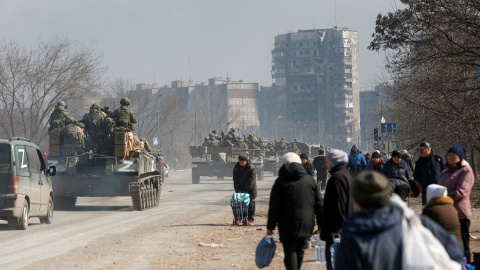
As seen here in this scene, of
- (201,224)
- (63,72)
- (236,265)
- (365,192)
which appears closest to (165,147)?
(63,72)

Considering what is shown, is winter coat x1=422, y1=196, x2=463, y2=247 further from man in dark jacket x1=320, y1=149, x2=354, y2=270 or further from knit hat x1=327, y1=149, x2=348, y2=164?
knit hat x1=327, y1=149, x2=348, y2=164

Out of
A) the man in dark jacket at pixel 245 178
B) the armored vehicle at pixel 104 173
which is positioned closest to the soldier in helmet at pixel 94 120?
the armored vehicle at pixel 104 173

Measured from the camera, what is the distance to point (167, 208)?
89.9 feet

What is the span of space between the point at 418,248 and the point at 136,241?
11.9 m

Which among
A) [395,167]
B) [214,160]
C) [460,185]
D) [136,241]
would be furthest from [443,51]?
[214,160]

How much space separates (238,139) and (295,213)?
40650 mm

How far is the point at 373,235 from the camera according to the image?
16.6 ft

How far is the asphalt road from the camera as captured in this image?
45.6 feet

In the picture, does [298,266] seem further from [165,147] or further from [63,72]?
[165,147]

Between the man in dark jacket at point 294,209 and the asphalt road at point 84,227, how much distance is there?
3.69m

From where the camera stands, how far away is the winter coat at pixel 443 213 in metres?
7.91

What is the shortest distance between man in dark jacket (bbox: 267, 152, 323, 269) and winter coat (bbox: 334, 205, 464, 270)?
14.8ft

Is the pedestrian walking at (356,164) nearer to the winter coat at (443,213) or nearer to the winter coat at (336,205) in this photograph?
the winter coat at (336,205)

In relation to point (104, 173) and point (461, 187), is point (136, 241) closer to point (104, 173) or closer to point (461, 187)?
point (461, 187)
